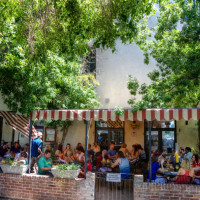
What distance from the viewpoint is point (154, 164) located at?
7.47 metres

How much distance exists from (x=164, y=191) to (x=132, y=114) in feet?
6.96

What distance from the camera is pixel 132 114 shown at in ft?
23.5

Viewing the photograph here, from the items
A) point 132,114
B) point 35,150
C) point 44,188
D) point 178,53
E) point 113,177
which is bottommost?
point 44,188

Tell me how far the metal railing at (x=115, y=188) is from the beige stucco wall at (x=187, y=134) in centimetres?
810

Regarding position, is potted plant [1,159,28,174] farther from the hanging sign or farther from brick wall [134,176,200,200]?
brick wall [134,176,200,200]

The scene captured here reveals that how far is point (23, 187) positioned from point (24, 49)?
4124 millimetres

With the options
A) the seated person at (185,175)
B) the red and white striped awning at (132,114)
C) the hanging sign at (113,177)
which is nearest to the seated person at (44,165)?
the red and white striped awning at (132,114)

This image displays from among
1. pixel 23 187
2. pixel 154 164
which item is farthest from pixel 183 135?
pixel 23 187

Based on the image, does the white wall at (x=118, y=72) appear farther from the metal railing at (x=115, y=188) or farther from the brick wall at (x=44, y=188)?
the metal railing at (x=115, y=188)

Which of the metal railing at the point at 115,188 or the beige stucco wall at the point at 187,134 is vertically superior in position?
the beige stucco wall at the point at 187,134

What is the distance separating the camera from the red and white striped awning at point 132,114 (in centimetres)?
673

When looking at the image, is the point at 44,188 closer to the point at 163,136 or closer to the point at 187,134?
the point at 163,136

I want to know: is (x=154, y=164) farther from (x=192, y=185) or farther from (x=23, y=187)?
(x=23, y=187)

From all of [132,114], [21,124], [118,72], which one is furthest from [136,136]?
[132,114]
